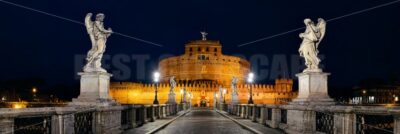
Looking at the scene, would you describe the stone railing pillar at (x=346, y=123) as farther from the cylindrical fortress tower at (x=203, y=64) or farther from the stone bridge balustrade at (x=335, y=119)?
the cylindrical fortress tower at (x=203, y=64)

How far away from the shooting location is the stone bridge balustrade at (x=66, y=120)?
8027 mm

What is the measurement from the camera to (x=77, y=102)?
14.4 meters

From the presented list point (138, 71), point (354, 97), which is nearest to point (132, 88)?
point (138, 71)

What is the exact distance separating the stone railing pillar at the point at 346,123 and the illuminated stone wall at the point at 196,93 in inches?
3736

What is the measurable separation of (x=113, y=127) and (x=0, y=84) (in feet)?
383

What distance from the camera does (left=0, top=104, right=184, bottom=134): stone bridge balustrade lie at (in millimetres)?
8027

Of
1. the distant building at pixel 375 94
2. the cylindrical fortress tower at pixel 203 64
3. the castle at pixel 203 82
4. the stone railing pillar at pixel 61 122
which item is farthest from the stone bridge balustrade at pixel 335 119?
the distant building at pixel 375 94

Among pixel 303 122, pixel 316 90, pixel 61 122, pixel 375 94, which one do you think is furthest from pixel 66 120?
pixel 375 94

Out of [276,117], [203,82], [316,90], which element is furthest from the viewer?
[203,82]

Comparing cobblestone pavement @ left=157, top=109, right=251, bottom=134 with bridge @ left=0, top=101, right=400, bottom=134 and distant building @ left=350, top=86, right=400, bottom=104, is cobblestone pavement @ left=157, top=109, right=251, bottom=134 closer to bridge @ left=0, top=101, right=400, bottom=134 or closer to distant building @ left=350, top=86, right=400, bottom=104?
bridge @ left=0, top=101, right=400, bottom=134

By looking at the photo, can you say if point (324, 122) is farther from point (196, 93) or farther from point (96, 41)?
point (196, 93)

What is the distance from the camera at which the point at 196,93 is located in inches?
4171

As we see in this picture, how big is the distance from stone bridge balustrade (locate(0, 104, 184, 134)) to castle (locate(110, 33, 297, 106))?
8537 centimetres

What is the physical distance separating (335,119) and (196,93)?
95072 millimetres
